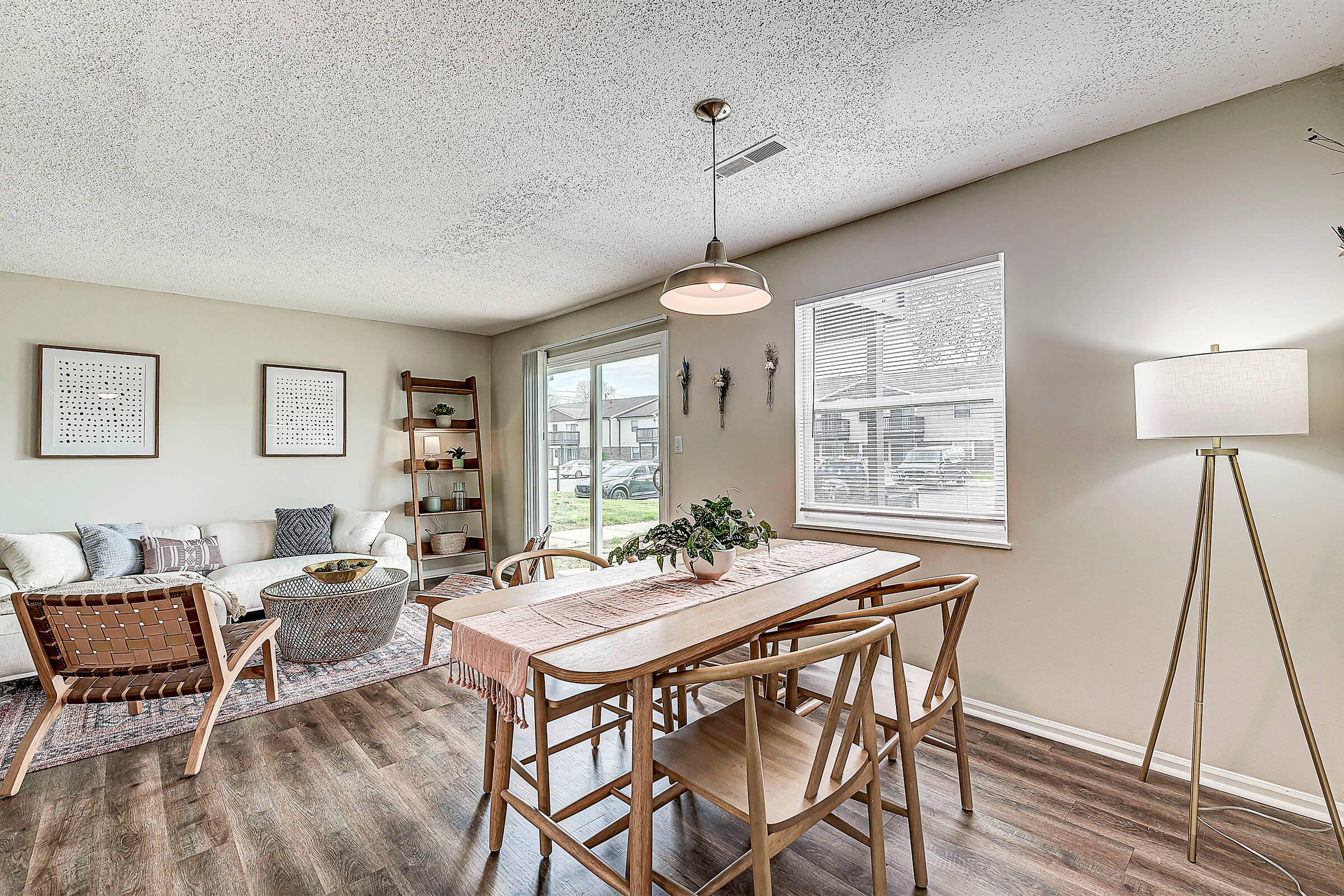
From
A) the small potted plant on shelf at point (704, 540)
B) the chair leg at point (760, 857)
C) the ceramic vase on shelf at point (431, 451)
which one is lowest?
the chair leg at point (760, 857)

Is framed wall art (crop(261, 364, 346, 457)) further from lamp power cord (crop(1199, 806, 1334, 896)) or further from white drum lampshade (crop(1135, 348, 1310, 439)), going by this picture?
lamp power cord (crop(1199, 806, 1334, 896))

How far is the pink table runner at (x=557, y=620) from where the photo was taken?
156 cm

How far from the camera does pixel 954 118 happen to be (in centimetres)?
234

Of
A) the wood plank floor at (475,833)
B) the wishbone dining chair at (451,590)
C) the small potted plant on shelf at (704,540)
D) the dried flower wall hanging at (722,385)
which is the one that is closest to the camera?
the wood plank floor at (475,833)

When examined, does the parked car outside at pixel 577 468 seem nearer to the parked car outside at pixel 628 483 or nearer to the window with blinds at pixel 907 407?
the parked car outside at pixel 628 483

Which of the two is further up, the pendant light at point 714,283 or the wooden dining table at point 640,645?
the pendant light at point 714,283

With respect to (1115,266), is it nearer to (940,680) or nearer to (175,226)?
(940,680)

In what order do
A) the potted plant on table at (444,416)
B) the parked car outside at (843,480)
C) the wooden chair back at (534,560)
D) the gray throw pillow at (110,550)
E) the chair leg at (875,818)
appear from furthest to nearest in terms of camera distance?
the potted plant on table at (444,416), the gray throw pillow at (110,550), the parked car outside at (843,480), the wooden chair back at (534,560), the chair leg at (875,818)

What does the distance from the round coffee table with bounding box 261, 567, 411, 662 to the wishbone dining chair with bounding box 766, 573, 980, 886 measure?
251 cm

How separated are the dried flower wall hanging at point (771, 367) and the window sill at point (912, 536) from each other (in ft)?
2.46

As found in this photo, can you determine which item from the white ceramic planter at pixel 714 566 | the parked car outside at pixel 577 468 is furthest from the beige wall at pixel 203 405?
the white ceramic planter at pixel 714 566

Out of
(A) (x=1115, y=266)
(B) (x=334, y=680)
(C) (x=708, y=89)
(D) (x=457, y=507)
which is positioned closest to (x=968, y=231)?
(A) (x=1115, y=266)

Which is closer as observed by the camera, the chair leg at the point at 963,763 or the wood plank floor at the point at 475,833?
A: the wood plank floor at the point at 475,833

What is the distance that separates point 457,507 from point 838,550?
4306 mm
